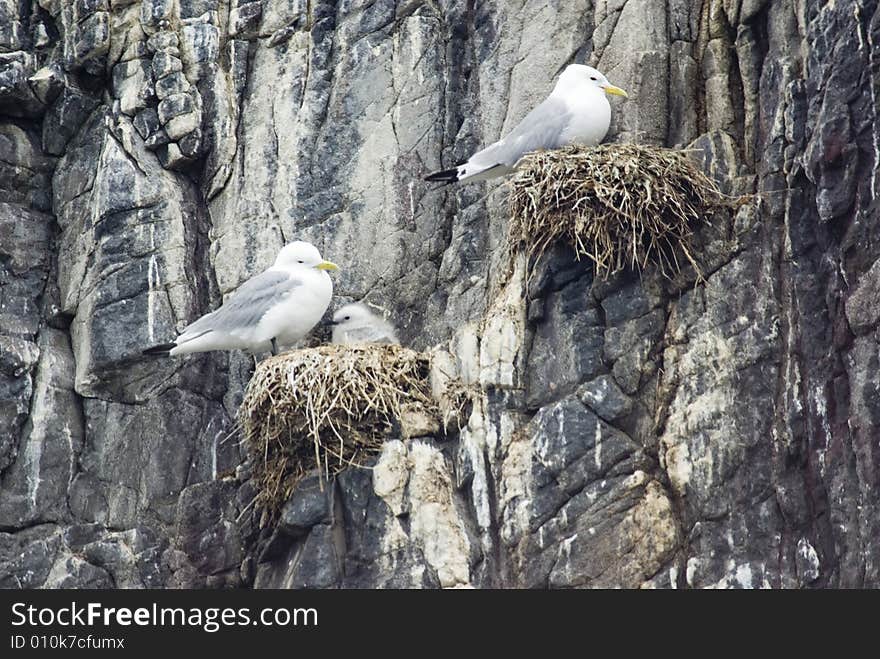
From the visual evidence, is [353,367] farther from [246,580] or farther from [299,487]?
[246,580]

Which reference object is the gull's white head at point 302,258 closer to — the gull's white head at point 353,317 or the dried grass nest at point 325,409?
the gull's white head at point 353,317

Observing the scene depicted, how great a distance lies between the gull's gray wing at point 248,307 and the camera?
1145 centimetres

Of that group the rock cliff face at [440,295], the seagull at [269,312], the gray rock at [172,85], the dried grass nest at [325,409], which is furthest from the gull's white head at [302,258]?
the gray rock at [172,85]

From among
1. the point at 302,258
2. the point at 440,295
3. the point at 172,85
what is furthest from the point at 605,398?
the point at 172,85

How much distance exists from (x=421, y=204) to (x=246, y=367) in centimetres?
180

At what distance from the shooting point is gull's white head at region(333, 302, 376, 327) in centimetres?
1205

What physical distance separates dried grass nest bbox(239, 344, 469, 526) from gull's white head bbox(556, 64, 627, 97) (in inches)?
90.4

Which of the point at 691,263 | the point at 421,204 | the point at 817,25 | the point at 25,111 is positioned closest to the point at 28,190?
the point at 25,111

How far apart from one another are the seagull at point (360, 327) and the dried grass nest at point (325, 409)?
828 mm

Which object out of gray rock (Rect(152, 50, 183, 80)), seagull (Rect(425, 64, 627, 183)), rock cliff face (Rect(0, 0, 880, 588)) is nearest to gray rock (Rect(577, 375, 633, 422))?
rock cliff face (Rect(0, 0, 880, 588))

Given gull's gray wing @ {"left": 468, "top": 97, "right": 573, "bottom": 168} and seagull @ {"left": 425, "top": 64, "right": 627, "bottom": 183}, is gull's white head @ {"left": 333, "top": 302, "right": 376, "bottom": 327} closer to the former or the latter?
seagull @ {"left": 425, "top": 64, "right": 627, "bottom": 183}

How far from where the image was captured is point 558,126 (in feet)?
37.0

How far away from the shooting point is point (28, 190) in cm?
1304

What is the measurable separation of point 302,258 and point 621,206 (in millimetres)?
2563
